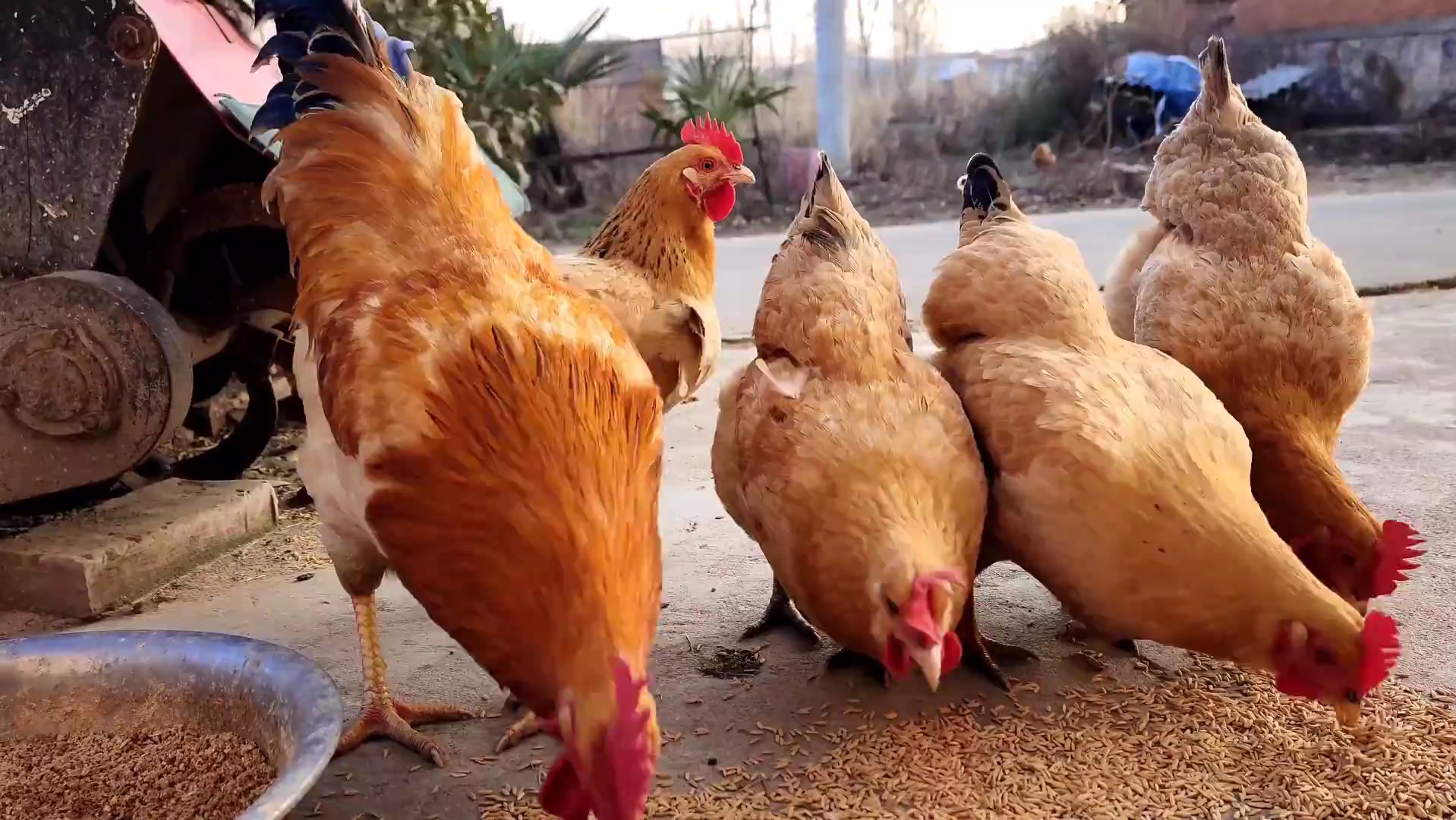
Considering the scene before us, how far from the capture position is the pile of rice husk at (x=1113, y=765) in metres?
1.52

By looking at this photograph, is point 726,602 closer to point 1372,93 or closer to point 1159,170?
point 1159,170

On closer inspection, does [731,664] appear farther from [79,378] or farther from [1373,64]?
[1373,64]

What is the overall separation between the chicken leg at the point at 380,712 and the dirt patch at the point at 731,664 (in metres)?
0.46

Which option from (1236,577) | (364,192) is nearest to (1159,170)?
(1236,577)

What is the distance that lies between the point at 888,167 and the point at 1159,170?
7.74 meters

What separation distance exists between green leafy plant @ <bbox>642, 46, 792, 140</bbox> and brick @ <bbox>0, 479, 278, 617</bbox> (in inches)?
265

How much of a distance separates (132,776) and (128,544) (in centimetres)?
97

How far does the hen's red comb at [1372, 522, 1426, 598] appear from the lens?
170 centimetres

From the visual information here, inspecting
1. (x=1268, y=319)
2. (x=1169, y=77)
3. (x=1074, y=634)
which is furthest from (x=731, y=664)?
(x=1169, y=77)

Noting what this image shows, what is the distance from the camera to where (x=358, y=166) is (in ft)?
5.40

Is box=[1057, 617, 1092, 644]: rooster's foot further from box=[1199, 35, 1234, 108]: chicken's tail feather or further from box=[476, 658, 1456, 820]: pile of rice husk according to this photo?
box=[1199, 35, 1234, 108]: chicken's tail feather

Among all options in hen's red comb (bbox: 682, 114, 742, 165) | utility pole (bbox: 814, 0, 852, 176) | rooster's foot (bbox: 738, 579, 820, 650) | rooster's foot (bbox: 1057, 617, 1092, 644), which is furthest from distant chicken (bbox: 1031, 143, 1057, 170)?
rooster's foot (bbox: 738, 579, 820, 650)

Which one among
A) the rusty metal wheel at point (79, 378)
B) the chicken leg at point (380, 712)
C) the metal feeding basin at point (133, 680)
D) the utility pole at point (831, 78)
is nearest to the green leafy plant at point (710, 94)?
the utility pole at point (831, 78)

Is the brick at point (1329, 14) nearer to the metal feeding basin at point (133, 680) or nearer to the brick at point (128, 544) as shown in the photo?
the brick at point (128, 544)
